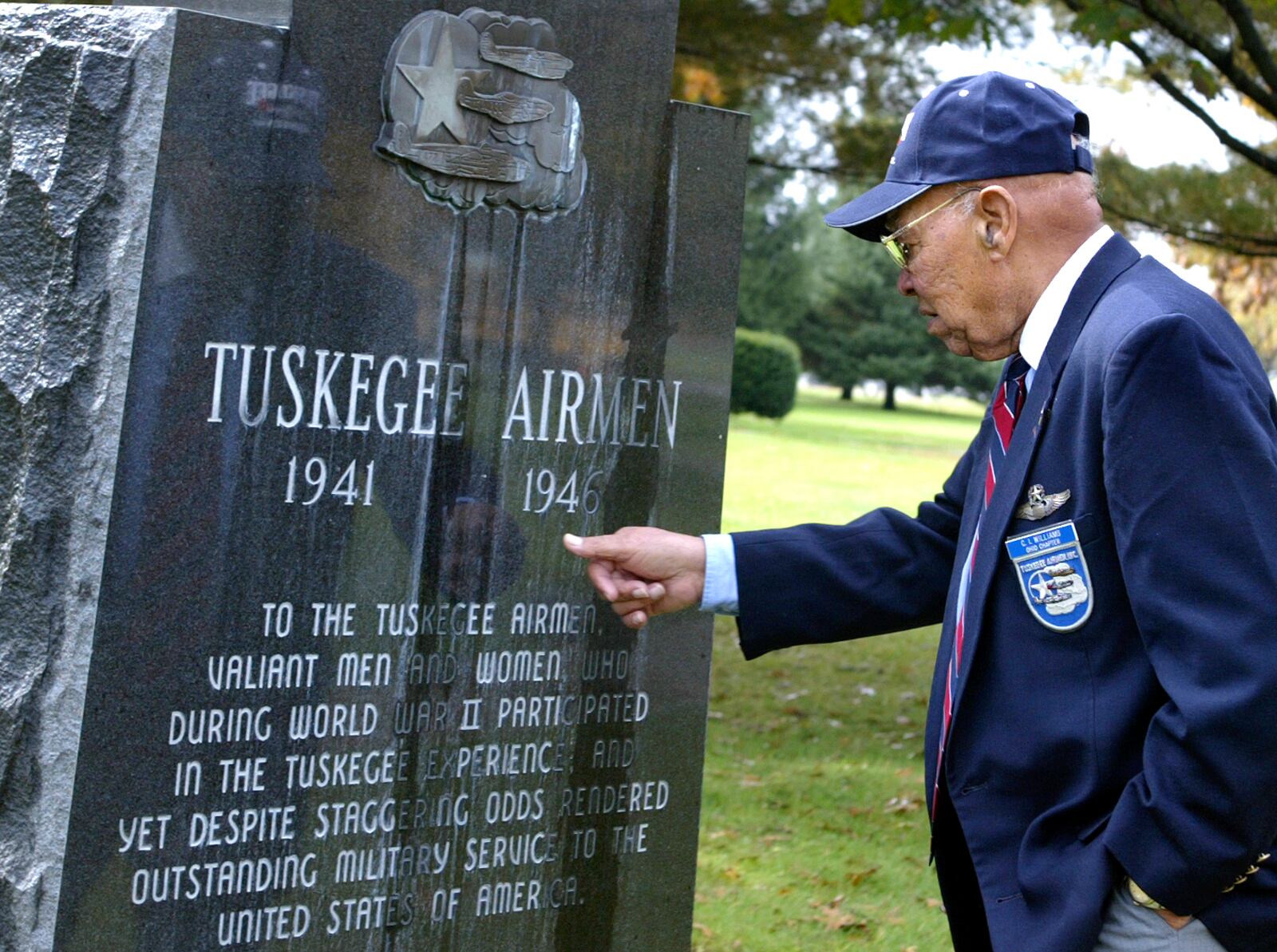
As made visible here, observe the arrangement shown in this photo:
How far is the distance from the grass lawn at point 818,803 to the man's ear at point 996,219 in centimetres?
293

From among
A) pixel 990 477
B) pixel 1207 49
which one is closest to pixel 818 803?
pixel 1207 49

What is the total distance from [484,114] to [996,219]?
107 cm

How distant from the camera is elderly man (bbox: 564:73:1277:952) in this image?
1.92m

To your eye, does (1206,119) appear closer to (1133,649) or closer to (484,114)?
(484,114)

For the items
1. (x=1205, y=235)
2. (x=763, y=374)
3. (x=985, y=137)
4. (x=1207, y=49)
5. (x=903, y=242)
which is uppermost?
(x=763, y=374)

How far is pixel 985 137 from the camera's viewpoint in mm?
2303

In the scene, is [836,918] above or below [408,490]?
below

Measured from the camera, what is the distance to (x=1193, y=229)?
27.7 feet

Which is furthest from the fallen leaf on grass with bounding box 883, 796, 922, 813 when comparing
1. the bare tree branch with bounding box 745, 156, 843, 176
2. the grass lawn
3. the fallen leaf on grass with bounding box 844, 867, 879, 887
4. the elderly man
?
the bare tree branch with bounding box 745, 156, 843, 176

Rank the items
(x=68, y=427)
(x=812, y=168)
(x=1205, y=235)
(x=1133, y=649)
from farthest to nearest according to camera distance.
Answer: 1. (x=812, y=168)
2. (x=1205, y=235)
3. (x=68, y=427)
4. (x=1133, y=649)

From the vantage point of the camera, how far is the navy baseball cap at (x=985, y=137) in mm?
2295

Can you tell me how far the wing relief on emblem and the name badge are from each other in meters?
1.30

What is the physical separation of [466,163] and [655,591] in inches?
35.6

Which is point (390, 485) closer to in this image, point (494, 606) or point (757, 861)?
point (494, 606)
